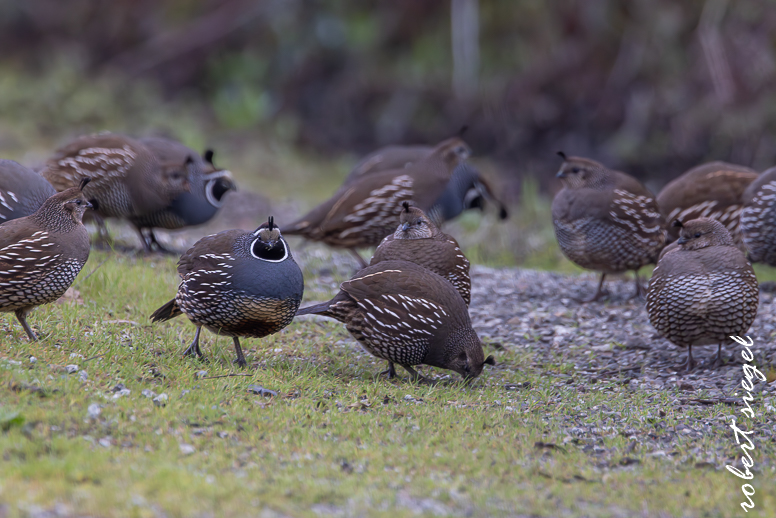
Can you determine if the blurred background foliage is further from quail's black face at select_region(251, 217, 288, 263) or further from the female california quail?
quail's black face at select_region(251, 217, 288, 263)

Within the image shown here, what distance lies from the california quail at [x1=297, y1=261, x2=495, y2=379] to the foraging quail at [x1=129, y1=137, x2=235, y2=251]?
340 centimetres

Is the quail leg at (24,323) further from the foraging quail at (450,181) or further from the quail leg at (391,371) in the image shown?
the foraging quail at (450,181)

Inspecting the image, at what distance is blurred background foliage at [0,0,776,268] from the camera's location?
1435 centimetres

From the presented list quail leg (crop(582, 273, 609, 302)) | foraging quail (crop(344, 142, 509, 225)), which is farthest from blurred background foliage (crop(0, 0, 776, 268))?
quail leg (crop(582, 273, 609, 302))

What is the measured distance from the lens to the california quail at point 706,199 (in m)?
8.36

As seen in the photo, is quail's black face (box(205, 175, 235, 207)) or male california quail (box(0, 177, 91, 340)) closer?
male california quail (box(0, 177, 91, 340))

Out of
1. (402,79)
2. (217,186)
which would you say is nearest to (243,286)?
(217,186)

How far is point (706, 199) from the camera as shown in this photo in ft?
27.5

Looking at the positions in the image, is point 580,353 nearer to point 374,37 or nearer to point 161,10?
point 374,37

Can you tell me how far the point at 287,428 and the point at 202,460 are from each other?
69cm

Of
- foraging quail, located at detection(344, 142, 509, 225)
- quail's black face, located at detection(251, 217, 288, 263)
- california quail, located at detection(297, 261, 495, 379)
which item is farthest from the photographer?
foraging quail, located at detection(344, 142, 509, 225)

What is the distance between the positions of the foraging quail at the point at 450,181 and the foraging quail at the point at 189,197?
1.38 meters

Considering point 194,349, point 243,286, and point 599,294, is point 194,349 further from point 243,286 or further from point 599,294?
point 599,294

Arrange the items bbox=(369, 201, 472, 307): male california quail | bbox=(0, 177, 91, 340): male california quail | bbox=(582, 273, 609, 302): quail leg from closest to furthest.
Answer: bbox=(0, 177, 91, 340): male california quail
bbox=(369, 201, 472, 307): male california quail
bbox=(582, 273, 609, 302): quail leg
